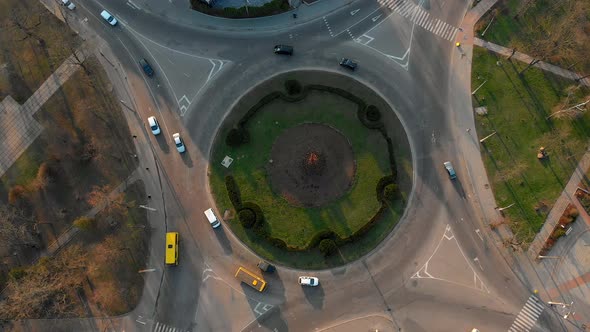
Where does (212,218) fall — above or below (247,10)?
below

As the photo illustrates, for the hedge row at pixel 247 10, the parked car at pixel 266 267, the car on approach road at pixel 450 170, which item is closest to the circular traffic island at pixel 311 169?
the parked car at pixel 266 267

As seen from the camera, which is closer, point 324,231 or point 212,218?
point 324,231

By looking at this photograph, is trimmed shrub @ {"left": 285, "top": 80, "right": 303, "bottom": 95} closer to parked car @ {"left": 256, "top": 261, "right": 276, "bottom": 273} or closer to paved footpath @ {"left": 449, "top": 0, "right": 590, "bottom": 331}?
paved footpath @ {"left": 449, "top": 0, "right": 590, "bottom": 331}

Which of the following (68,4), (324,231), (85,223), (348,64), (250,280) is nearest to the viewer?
(85,223)

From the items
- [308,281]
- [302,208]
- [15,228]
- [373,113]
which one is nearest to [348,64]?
[373,113]

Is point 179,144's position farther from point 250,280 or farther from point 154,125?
point 250,280

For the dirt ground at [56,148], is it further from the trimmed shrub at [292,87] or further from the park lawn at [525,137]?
the park lawn at [525,137]

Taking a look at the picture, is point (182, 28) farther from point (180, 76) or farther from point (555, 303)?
point (555, 303)
